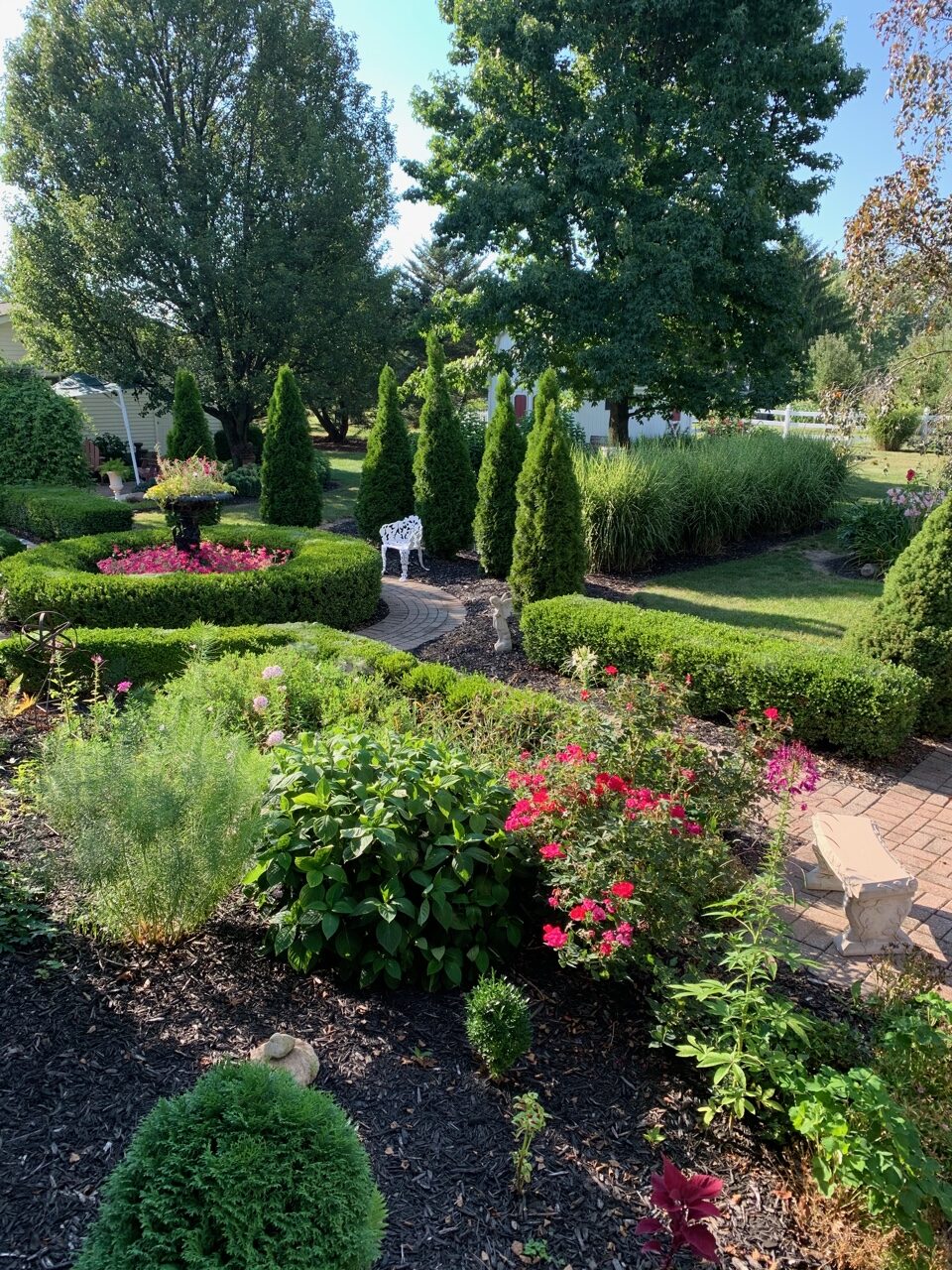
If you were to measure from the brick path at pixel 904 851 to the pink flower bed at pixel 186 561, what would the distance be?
20.8ft

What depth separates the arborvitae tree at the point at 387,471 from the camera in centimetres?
1220

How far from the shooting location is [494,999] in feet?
8.09

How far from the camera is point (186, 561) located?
9195mm

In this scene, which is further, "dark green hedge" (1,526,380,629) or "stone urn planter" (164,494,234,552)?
"stone urn planter" (164,494,234,552)

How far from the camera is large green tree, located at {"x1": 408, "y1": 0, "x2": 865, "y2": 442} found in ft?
48.1

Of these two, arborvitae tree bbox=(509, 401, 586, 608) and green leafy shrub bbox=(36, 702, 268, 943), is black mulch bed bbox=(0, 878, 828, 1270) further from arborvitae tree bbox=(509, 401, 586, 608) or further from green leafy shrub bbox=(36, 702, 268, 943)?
arborvitae tree bbox=(509, 401, 586, 608)

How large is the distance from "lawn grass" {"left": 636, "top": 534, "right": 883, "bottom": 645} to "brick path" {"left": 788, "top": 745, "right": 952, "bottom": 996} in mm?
2826

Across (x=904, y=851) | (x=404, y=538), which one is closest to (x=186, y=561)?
(x=404, y=538)

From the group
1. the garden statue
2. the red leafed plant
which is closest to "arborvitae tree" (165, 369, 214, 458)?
the garden statue

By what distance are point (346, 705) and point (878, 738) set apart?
11.6ft

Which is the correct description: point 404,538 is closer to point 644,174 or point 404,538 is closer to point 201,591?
point 201,591

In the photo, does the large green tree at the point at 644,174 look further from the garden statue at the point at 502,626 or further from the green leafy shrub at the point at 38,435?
the garden statue at the point at 502,626

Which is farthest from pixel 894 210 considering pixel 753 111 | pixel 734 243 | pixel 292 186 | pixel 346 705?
pixel 292 186

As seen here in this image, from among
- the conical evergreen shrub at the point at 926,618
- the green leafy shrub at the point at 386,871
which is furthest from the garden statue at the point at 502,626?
the green leafy shrub at the point at 386,871
